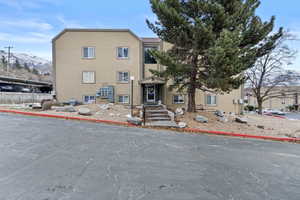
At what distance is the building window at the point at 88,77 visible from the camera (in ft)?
60.4

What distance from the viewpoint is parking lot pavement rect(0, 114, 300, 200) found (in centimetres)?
299

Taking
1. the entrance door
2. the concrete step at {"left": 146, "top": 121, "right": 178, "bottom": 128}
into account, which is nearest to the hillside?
the entrance door

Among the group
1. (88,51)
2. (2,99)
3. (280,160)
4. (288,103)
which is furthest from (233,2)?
(288,103)

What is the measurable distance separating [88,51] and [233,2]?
13680 mm

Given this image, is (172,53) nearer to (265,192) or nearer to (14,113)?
(265,192)

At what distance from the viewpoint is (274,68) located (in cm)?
2683

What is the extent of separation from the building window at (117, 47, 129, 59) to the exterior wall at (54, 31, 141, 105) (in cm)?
30

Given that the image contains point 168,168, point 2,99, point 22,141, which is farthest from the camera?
point 2,99

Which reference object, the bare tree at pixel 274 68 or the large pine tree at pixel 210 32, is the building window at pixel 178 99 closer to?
the large pine tree at pixel 210 32

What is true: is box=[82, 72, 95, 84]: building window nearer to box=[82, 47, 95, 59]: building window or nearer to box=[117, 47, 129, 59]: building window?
box=[82, 47, 95, 59]: building window

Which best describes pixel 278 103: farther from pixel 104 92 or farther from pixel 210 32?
pixel 210 32

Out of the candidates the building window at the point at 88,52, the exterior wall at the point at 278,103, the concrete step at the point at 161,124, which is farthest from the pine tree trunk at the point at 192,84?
the exterior wall at the point at 278,103

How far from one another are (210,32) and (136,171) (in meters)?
8.77

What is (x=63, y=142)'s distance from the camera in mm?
5949
